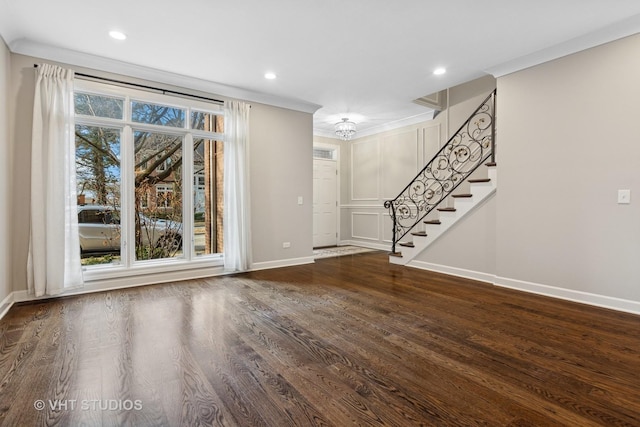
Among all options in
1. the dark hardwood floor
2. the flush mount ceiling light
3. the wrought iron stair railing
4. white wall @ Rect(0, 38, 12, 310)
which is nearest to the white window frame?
the dark hardwood floor

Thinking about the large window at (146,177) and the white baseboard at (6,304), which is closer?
the white baseboard at (6,304)

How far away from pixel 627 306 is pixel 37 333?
17.8 feet

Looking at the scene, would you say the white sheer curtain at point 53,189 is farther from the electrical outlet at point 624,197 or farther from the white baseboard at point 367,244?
the electrical outlet at point 624,197

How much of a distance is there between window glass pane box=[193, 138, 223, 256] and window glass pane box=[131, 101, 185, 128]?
14.7 inches

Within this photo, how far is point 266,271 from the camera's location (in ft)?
16.2

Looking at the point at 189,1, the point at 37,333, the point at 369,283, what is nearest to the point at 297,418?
the point at 37,333

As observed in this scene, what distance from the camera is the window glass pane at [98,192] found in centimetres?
384

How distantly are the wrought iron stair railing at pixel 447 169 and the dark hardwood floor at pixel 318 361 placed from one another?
249 centimetres

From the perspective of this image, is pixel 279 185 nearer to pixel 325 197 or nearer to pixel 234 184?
pixel 234 184

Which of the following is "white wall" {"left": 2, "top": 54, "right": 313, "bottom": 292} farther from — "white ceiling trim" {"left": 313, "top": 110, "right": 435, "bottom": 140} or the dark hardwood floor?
"white ceiling trim" {"left": 313, "top": 110, "right": 435, "bottom": 140}

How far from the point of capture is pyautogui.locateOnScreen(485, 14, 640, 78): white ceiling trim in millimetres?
3000

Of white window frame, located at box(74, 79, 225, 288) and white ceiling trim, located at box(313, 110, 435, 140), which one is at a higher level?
white ceiling trim, located at box(313, 110, 435, 140)

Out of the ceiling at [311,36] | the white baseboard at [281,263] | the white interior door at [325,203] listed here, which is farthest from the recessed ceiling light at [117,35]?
the white interior door at [325,203]

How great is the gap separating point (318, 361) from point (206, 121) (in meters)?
3.90
